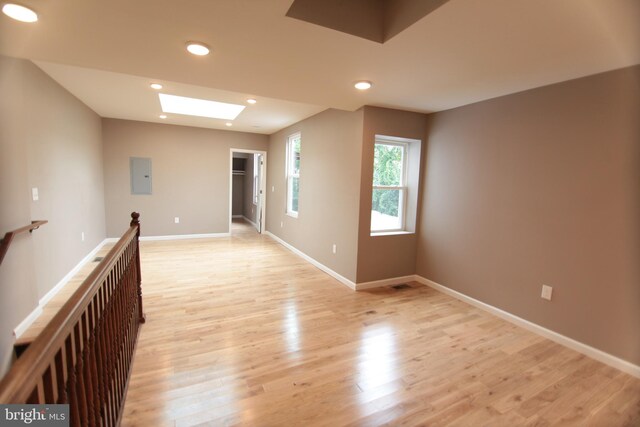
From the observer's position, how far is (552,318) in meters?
2.64

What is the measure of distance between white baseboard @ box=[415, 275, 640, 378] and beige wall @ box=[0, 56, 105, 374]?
4.27m

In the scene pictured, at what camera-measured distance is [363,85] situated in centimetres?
271

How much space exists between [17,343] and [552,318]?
15.0 ft

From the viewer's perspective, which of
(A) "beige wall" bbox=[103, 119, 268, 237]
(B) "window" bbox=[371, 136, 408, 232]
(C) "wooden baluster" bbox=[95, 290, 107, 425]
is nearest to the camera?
(C) "wooden baluster" bbox=[95, 290, 107, 425]

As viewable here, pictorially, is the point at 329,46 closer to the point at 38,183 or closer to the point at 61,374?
the point at 61,374

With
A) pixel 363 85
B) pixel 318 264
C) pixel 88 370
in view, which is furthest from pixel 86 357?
pixel 318 264

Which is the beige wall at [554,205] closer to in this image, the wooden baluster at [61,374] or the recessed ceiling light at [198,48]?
the recessed ceiling light at [198,48]

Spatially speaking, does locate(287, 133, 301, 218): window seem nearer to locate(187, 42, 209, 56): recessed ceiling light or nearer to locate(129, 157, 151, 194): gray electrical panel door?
locate(129, 157, 151, 194): gray electrical panel door

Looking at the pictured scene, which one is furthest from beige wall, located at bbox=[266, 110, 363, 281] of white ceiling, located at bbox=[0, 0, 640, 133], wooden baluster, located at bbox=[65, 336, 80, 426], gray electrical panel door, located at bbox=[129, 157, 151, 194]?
wooden baluster, located at bbox=[65, 336, 80, 426]

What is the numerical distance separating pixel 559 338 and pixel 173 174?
651 cm

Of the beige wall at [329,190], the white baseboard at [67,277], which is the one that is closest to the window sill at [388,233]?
the beige wall at [329,190]

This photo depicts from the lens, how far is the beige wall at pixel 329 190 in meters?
3.72

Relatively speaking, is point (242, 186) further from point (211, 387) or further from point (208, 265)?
point (211, 387)

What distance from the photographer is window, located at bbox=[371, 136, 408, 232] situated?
3.96m
